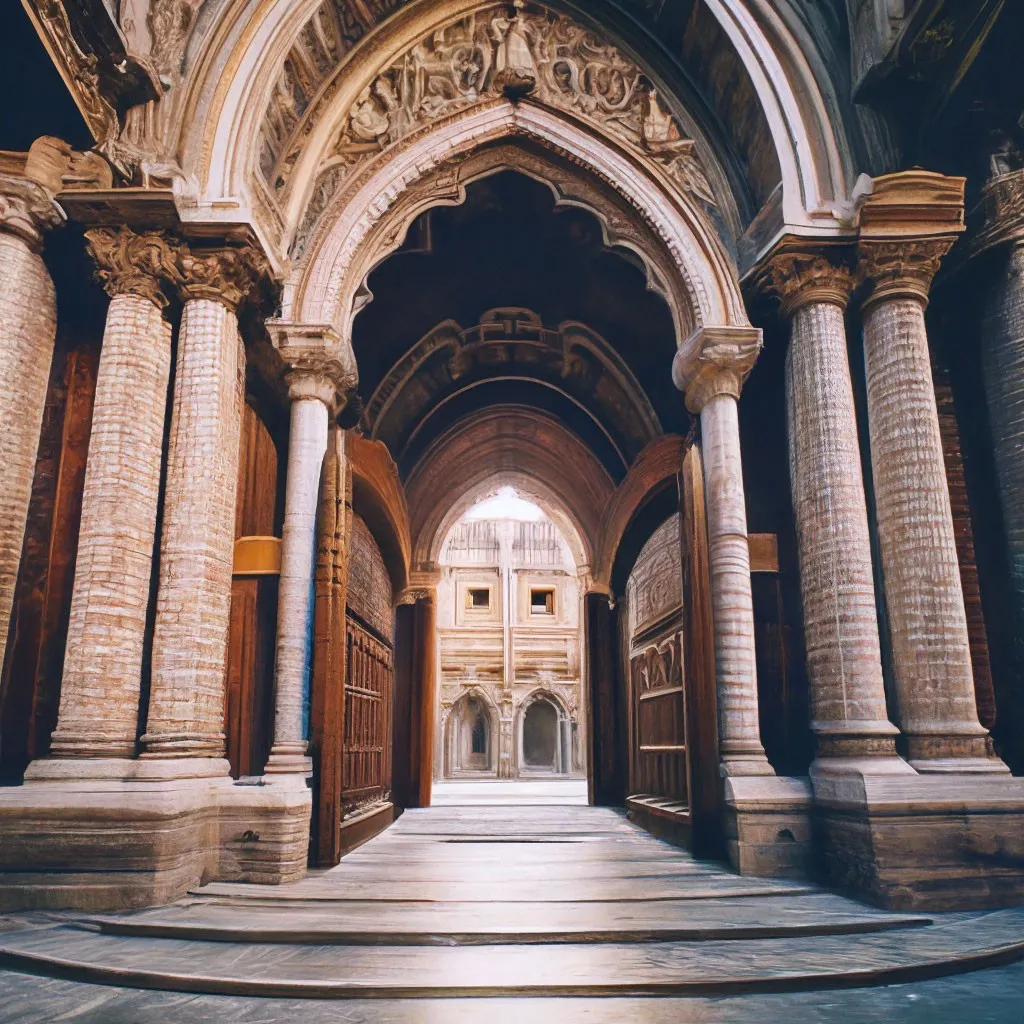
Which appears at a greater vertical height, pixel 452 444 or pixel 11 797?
pixel 452 444

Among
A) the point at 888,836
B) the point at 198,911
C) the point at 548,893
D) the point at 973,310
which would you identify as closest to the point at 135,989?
the point at 198,911

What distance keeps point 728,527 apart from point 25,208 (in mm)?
4639

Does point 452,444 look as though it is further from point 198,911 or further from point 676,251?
point 198,911

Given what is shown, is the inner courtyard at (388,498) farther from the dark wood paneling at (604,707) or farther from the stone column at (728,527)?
the dark wood paneling at (604,707)

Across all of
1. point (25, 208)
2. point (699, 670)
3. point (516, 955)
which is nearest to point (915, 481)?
point (699, 670)

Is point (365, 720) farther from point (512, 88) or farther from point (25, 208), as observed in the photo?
point (512, 88)

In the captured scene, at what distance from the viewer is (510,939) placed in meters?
3.70

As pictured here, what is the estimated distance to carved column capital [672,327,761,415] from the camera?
6094mm

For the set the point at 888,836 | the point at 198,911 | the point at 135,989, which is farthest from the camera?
the point at 888,836

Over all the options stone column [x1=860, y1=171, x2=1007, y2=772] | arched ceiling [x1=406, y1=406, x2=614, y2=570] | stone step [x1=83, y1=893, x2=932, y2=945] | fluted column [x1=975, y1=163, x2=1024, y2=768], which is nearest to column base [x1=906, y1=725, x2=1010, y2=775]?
stone column [x1=860, y1=171, x2=1007, y2=772]

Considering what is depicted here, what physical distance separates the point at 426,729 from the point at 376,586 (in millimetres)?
3004

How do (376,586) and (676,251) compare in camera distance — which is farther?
(376,586)

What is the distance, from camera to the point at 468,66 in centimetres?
682

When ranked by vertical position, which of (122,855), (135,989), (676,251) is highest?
(676,251)
